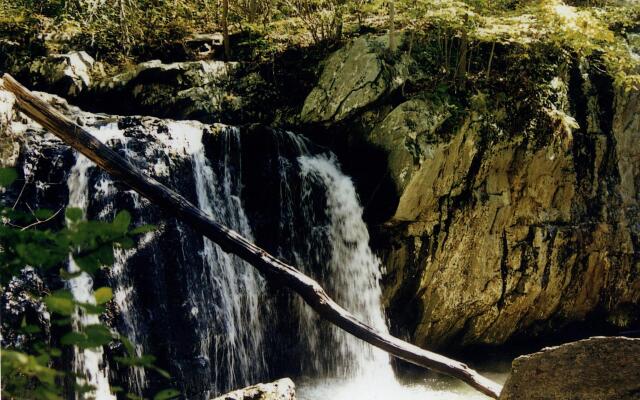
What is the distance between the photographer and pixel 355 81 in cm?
879

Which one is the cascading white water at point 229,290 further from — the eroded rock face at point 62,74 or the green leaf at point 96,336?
the green leaf at point 96,336

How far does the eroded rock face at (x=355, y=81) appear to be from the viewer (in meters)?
8.63

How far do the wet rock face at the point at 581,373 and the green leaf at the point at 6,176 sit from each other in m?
3.57

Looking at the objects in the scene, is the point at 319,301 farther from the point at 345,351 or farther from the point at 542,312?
the point at 542,312

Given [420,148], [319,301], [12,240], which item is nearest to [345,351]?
[420,148]

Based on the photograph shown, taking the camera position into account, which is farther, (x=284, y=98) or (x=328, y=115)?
(x=284, y=98)

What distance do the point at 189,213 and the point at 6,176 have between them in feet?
7.71

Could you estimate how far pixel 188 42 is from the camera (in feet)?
36.9

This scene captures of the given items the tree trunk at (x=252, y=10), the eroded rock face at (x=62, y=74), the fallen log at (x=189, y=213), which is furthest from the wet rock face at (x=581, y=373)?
the tree trunk at (x=252, y=10)

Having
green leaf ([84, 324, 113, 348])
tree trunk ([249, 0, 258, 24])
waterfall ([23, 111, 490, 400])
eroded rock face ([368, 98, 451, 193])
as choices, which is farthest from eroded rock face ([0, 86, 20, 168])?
tree trunk ([249, 0, 258, 24])

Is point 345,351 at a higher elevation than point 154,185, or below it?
below

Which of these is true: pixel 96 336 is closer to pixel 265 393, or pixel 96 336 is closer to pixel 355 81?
pixel 265 393

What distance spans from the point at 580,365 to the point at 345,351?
15.4 feet

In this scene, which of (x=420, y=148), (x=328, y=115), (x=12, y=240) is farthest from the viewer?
(x=328, y=115)
